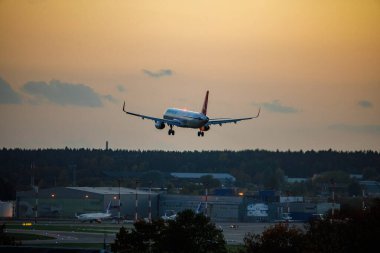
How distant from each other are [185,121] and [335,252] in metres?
77.5

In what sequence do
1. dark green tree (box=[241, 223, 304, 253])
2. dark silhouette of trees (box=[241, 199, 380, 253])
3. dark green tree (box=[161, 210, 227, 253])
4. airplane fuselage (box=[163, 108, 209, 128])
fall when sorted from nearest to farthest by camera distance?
dark silhouette of trees (box=[241, 199, 380, 253]), dark green tree (box=[241, 223, 304, 253]), dark green tree (box=[161, 210, 227, 253]), airplane fuselage (box=[163, 108, 209, 128])

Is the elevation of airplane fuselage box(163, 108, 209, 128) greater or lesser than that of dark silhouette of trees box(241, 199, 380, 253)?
greater

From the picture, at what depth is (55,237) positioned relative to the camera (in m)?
200

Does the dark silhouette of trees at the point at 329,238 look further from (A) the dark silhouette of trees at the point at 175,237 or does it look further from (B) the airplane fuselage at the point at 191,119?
(B) the airplane fuselage at the point at 191,119


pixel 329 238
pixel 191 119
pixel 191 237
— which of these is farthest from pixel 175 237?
pixel 191 119

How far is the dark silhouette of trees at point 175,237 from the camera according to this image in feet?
434

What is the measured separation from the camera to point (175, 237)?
133000 mm

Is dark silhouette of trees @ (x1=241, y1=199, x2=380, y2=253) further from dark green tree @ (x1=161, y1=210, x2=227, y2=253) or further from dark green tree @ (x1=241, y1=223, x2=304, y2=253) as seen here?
dark green tree @ (x1=161, y1=210, x2=227, y2=253)

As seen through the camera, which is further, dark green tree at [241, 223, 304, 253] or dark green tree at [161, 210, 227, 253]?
dark green tree at [161, 210, 227, 253]

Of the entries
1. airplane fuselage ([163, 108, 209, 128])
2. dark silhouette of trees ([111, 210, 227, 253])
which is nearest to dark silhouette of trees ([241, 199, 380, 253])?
dark silhouette of trees ([111, 210, 227, 253])

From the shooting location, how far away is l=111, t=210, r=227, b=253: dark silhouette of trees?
434 feet

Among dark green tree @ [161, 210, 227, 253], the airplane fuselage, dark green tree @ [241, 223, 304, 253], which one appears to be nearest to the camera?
dark green tree @ [241, 223, 304, 253]

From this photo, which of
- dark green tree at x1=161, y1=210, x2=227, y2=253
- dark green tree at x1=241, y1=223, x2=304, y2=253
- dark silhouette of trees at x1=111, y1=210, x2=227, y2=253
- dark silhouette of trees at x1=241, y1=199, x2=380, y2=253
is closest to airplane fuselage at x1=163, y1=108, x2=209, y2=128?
dark silhouette of trees at x1=111, y1=210, x2=227, y2=253

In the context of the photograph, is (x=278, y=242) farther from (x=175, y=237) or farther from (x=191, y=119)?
(x=191, y=119)
